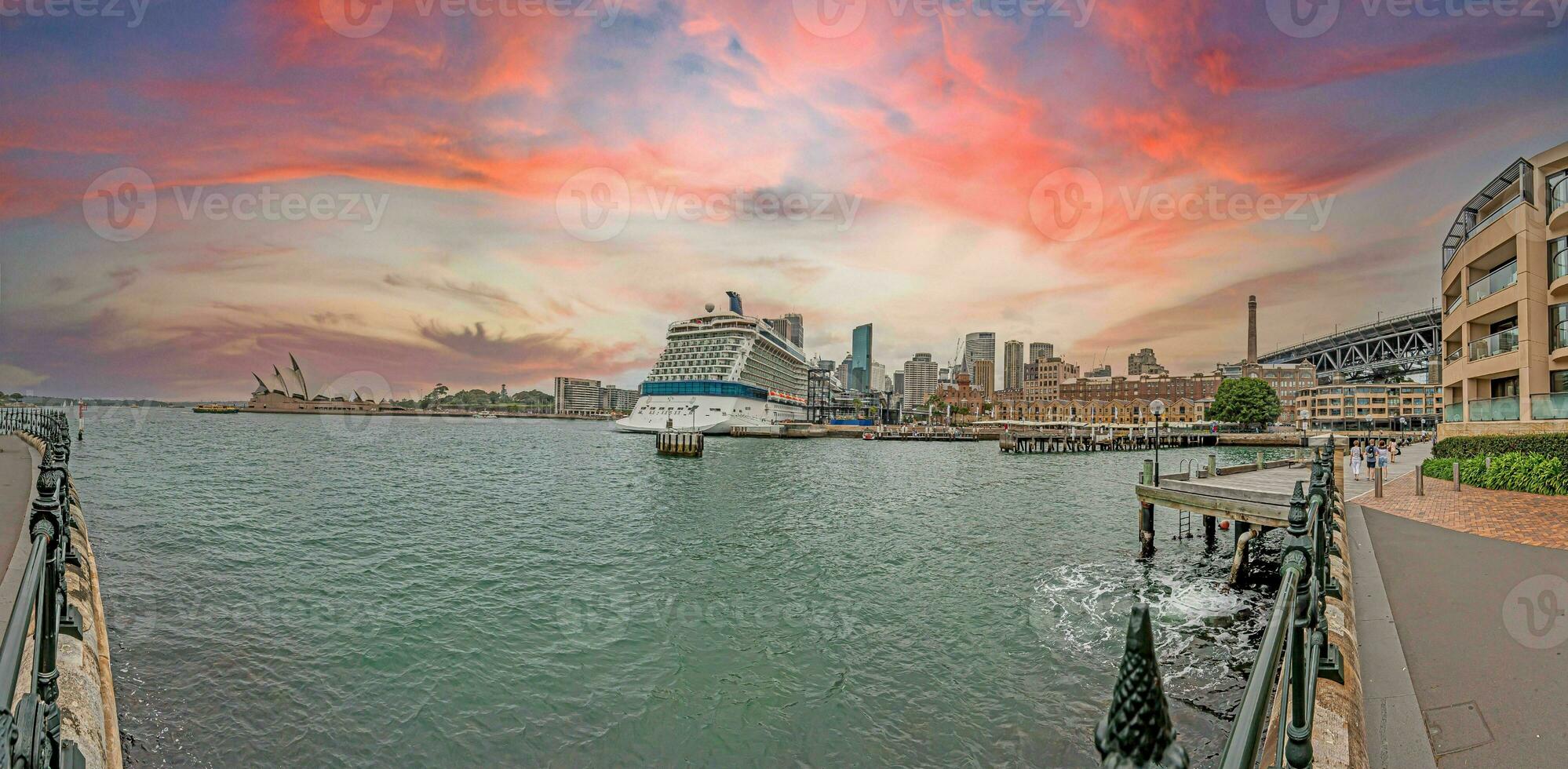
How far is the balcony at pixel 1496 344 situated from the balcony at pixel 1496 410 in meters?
1.60

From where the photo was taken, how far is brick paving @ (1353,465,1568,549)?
11.1m

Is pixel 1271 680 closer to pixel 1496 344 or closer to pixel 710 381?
pixel 1496 344

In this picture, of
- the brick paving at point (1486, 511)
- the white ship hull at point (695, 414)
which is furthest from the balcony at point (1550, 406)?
the white ship hull at point (695, 414)

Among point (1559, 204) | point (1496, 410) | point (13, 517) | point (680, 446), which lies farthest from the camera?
point (680, 446)

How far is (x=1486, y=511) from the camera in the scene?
44.9ft

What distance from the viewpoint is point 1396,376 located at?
121m

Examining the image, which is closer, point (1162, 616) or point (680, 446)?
point (1162, 616)

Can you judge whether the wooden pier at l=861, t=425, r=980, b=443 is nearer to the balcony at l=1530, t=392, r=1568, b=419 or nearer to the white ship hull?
the white ship hull

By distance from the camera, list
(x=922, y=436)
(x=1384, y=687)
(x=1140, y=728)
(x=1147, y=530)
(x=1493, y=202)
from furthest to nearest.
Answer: (x=922, y=436), (x=1493, y=202), (x=1147, y=530), (x=1384, y=687), (x=1140, y=728)

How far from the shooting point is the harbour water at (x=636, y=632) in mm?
8125

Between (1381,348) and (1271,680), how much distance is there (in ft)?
464

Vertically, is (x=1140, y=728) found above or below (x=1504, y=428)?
below

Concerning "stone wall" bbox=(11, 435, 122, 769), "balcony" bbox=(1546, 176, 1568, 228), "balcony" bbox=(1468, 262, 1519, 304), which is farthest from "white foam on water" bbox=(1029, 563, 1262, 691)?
"balcony" bbox=(1468, 262, 1519, 304)

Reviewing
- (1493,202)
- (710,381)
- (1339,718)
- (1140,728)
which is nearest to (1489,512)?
(1339,718)
